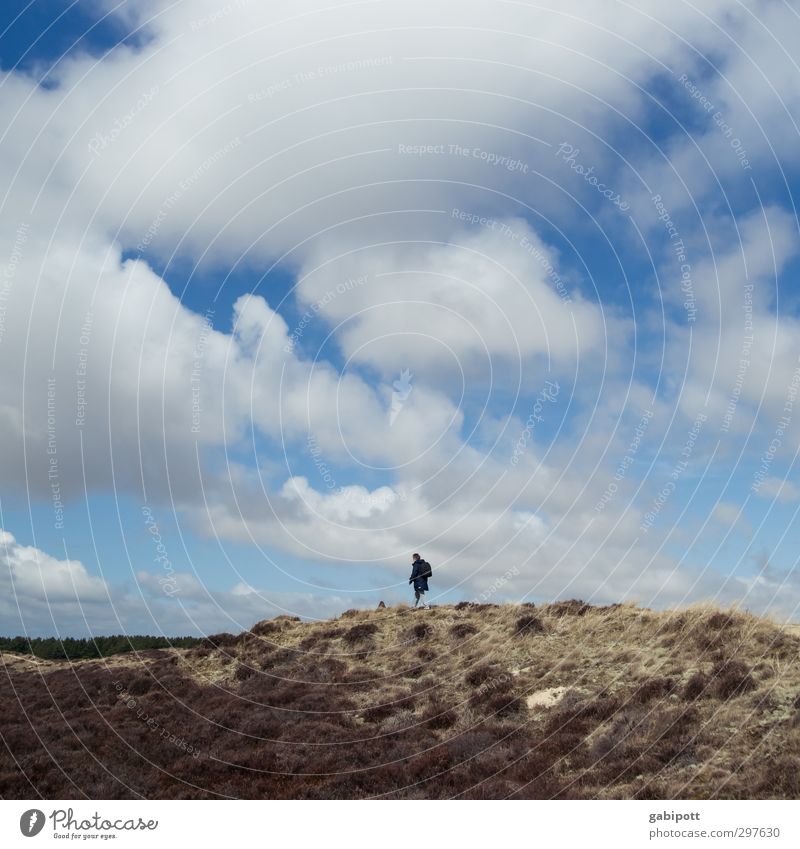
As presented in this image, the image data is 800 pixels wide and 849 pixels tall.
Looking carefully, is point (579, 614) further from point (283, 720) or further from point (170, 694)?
point (170, 694)

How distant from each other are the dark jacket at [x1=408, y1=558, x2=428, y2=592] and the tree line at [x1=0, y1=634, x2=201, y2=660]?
12.7 m

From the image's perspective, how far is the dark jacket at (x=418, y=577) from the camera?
31844 mm

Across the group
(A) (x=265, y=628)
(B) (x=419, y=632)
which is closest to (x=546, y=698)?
(B) (x=419, y=632)

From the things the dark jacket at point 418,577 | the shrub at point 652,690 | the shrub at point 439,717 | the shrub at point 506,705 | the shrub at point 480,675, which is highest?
the dark jacket at point 418,577

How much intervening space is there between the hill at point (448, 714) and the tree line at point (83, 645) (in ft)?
24.0

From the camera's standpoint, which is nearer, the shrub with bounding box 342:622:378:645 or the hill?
the hill

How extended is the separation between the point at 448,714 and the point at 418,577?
422 inches

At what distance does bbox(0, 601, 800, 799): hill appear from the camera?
15.6 m

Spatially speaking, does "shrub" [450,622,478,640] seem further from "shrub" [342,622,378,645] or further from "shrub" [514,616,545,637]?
"shrub" [342,622,378,645]

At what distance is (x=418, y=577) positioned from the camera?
31.8 meters

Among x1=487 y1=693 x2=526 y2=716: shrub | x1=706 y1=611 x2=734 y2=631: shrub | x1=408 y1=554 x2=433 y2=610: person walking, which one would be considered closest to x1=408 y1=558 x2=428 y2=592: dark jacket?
x1=408 y1=554 x2=433 y2=610: person walking

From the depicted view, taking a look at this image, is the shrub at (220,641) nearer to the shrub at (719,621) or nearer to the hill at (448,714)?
the hill at (448,714)

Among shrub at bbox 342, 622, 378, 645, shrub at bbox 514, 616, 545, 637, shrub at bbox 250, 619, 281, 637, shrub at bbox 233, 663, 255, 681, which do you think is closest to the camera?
shrub at bbox 514, 616, 545, 637

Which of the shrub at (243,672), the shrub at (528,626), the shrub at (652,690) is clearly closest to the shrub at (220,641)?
the shrub at (243,672)
